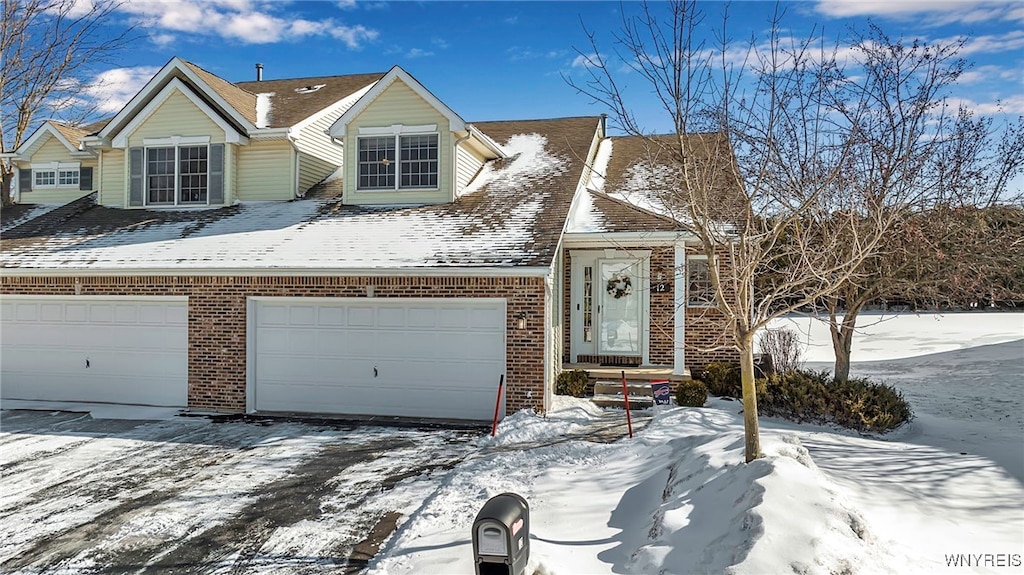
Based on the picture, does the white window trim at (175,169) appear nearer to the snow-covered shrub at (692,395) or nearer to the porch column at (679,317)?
the porch column at (679,317)

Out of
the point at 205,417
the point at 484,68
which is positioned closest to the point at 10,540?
the point at 205,417

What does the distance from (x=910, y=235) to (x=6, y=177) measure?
79.9ft

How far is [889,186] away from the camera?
10.8 meters

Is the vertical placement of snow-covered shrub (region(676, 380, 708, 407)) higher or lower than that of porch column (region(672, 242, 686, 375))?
lower

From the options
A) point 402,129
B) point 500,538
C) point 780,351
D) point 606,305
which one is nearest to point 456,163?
point 402,129

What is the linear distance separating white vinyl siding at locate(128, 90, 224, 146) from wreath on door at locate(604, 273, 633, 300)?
32.0ft

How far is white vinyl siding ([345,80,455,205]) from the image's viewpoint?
13812 millimetres

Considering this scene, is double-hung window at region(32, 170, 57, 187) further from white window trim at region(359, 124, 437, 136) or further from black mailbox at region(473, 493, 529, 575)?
black mailbox at region(473, 493, 529, 575)

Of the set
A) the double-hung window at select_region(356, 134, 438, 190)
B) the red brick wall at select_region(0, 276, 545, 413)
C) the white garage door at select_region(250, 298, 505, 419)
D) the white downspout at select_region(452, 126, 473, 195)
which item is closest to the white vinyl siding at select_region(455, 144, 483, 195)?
the white downspout at select_region(452, 126, 473, 195)

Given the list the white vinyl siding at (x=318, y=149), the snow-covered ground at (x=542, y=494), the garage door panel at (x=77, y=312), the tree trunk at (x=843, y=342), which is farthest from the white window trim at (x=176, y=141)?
the tree trunk at (x=843, y=342)

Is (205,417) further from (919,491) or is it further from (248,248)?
(919,491)

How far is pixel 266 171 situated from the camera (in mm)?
15180

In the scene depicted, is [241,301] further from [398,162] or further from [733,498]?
[733,498]

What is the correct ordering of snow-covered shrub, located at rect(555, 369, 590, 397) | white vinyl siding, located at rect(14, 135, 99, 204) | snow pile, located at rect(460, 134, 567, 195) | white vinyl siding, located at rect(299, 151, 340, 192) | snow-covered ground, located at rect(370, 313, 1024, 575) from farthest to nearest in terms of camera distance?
white vinyl siding, located at rect(14, 135, 99, 204), white vinyl siding, located at rect(299, 151, 340, 192), snow pile, located at rect(460, 134, 567, 195), snow-covered shrub, located at rect(555, 369, 590, 397), snow-covered ground, located at rect(370, 313, 1024, 575)
